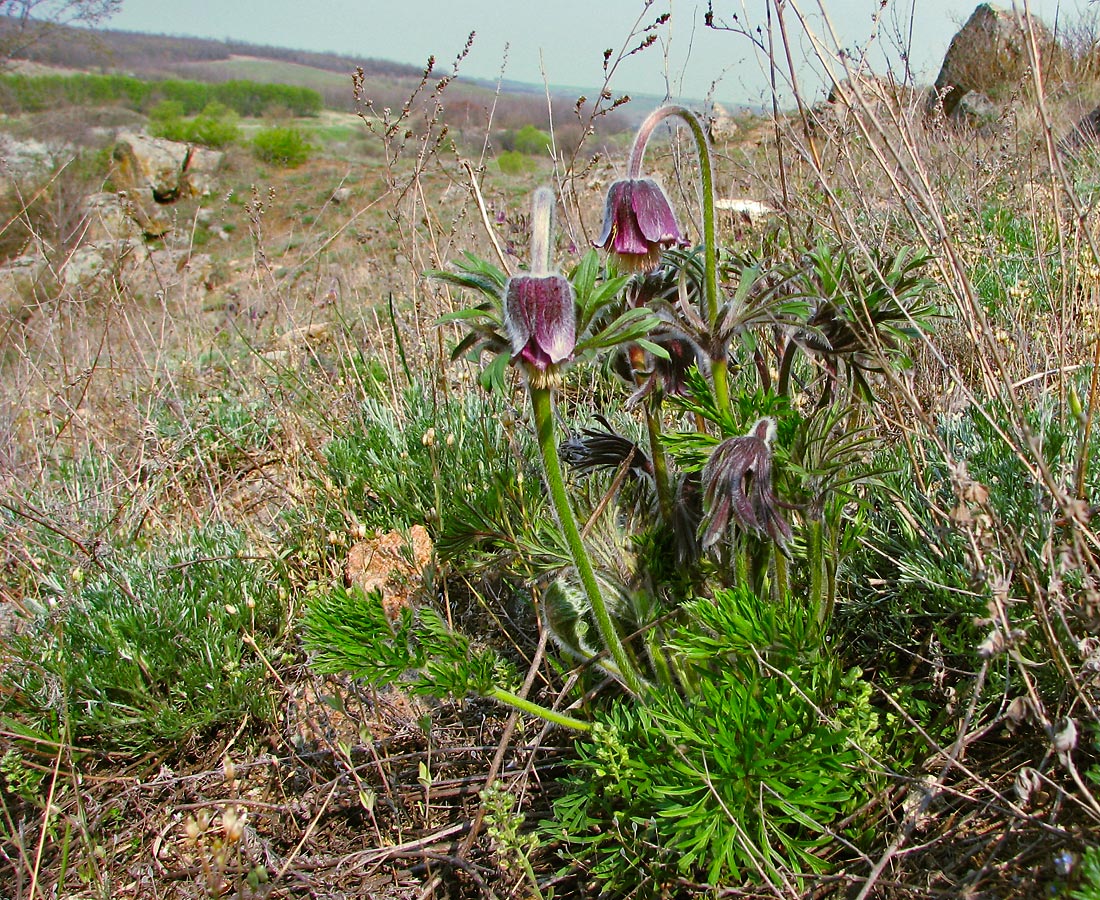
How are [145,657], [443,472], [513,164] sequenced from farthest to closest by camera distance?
[513,164]
[443,472]
[145,657]

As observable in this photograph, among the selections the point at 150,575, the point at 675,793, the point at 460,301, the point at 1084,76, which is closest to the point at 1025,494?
the point at 675,793

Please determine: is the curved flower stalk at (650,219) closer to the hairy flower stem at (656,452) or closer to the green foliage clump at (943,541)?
the hairy flower stem at (656,452)

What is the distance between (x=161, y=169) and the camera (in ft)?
64.6

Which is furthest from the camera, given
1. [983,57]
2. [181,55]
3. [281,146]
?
[181,55]

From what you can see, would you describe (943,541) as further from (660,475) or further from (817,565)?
(660,475)

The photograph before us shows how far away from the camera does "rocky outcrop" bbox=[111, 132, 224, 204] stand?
62.0ft

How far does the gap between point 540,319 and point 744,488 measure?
18.3 inches

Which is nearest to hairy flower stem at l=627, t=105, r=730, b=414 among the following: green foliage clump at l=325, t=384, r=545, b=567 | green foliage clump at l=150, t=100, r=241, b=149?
green foliage clump at l=325, t=384, r=545, b=567

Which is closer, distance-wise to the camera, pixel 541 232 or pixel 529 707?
pixel 541 232

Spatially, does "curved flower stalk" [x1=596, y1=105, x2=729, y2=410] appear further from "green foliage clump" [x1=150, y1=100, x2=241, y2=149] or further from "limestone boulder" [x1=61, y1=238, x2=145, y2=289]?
"green foliage clump" [x1=150, y1=100, x2=241, y2=149]

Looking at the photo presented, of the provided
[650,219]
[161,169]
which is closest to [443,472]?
[650,219]

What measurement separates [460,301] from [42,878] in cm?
253

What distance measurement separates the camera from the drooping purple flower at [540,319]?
113 centimetres

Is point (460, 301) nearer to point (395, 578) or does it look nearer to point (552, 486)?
point (395, 578)
